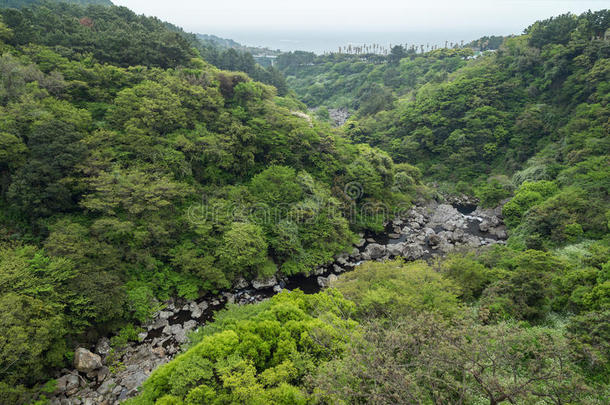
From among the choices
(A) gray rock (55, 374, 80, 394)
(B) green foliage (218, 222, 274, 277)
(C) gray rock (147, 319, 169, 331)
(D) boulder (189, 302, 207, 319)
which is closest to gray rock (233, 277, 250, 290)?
(B) green foliage (218, 222, 274, 277)

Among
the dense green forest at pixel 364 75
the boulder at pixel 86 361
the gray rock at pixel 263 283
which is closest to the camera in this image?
the boulder at pixel 86 361

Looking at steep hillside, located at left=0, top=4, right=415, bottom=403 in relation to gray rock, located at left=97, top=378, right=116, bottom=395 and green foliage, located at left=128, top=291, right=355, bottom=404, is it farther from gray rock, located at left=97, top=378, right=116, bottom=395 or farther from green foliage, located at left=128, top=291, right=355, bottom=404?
green foliage, located at left=128, top=291, right=355, bottom=404

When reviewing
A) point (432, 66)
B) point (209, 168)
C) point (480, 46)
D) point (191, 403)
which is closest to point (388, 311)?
point (191, 403)

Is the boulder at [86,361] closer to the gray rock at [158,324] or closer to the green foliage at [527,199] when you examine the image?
the gray rock at [158,324]

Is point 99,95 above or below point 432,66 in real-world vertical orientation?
below

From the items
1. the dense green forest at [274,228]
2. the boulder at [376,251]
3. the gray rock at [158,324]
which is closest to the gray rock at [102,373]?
the dense green forest at [274,228]

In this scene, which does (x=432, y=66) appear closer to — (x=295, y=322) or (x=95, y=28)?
(x=95, y=28)
